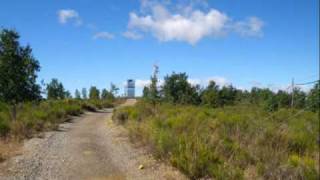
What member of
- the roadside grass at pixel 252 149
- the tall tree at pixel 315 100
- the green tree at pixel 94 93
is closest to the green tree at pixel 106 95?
the green tree at pixel 94 93

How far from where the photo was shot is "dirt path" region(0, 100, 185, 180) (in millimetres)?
11015

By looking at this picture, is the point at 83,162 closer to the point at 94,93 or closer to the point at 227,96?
the point at 227,96

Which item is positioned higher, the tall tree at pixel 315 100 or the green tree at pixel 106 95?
the green tree at pixel 106 95

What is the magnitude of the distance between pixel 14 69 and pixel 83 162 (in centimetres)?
1272

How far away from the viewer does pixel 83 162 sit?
41.5 feet

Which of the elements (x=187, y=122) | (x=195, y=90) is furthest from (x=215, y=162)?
(x=195, y=90)

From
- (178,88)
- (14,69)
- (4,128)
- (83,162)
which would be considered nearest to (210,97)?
(178,88)

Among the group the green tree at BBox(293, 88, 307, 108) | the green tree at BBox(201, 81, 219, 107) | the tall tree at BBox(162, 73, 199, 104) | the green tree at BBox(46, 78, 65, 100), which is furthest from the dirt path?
the green tree at BBox(46, 78, 65, 100)

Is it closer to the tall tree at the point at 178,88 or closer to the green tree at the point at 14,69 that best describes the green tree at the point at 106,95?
the tall tree at the point at 178,88

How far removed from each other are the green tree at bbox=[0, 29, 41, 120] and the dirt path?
7.25 meters

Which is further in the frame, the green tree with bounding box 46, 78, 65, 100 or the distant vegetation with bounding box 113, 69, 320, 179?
the green tree with bounding box 46, 78, 65, 100

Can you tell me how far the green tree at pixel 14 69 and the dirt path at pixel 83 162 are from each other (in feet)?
23.8

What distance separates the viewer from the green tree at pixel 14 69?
2342cm

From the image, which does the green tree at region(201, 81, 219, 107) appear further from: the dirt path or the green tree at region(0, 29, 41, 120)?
the dirt path
